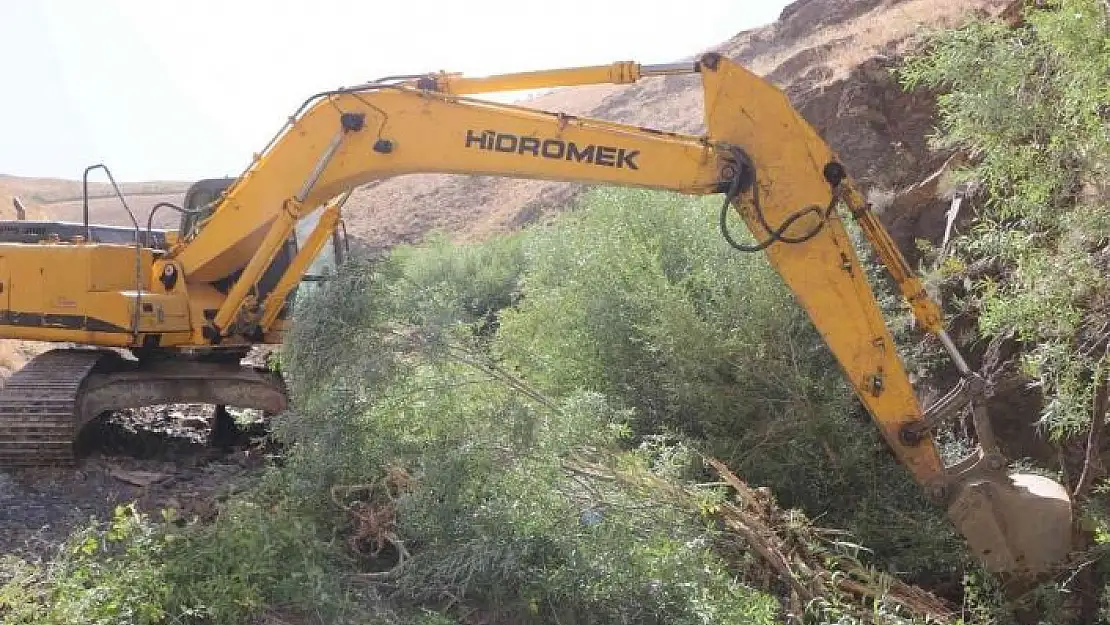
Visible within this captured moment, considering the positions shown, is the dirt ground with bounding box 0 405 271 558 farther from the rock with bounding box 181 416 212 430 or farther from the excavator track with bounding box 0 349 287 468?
the excavator track with bounding box 0 349 287 468

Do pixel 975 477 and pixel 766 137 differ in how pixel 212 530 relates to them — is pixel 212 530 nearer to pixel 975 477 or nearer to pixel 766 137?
pixel 766 137

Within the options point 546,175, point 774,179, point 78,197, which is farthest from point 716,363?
point 78,197

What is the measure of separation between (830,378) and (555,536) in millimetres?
3484

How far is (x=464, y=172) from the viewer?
6938 millimetres

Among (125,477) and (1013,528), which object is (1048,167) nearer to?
(1013,528)

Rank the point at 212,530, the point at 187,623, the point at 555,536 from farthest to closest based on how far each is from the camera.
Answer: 1. the point at 212,530
2. the point at 555,536
3. the point at 187,623

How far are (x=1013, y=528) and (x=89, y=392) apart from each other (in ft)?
A: 21.1

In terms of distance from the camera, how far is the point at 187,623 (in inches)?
180

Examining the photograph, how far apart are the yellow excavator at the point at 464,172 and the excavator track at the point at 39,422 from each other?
0.01m

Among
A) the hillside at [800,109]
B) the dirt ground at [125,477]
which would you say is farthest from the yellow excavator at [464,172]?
the hillside at [800,109]

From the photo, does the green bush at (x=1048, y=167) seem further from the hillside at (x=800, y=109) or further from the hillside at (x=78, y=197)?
the hillside at (x=78, y=197)

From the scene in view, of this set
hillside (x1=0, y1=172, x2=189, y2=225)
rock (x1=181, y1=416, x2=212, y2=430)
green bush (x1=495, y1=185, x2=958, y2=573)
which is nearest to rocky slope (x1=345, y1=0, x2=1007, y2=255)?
green bush (x1=495, y1=185, x2=958, y2=573)

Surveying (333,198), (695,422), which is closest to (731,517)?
(695,422)

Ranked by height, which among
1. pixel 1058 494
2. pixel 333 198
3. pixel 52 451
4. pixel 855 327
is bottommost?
pixel 1058 494
